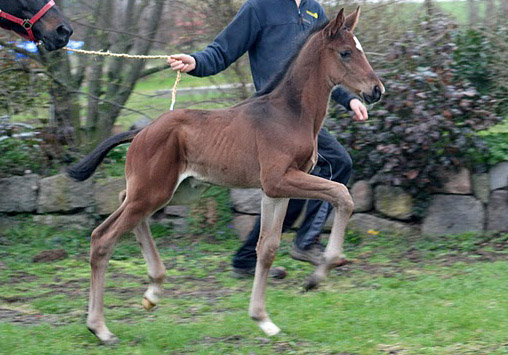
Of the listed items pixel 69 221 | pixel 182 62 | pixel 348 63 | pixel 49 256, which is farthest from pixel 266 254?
pixel 69 221

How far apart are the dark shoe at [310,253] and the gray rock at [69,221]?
2660 millimetres

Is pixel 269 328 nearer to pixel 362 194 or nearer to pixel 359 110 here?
pixel 359 110

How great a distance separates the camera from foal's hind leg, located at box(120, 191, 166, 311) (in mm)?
5344

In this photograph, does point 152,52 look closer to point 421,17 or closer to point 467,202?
point 421,17

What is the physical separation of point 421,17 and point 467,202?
2.33 m

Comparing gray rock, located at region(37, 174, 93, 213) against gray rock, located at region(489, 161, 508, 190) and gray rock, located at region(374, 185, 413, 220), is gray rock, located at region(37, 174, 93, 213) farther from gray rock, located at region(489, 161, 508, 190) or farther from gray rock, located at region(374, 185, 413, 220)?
gray rock, located at region(489, 161, 508, 190)

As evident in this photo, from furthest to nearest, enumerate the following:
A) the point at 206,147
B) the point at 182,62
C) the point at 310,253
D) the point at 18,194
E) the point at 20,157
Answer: the point at 20,157, the point at 18,194, the point at 310,253, the point at 182,62, the point at 206,147

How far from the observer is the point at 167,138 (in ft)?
17.2

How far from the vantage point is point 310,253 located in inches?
255

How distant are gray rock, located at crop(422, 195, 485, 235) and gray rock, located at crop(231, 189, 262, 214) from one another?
1664 mm

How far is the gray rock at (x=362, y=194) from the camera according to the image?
7867 millimetres

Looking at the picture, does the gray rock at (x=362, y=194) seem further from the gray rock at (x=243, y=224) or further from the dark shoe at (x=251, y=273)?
the dark shoe at (x=251, y=273)

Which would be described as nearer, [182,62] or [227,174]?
[227,174]

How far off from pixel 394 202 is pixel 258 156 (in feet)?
9.72
